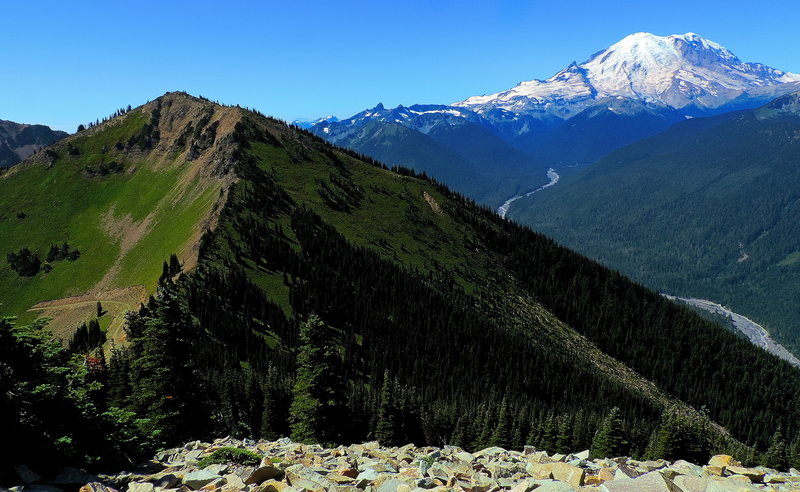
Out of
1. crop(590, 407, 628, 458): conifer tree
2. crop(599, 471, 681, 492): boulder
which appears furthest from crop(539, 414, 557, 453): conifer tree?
crop(599, 471, 681, 492): boulder

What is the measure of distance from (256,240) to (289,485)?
132m

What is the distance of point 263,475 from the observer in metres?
19.1

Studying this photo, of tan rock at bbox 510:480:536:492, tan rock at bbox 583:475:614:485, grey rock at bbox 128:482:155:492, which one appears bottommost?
grey rock at bbox 128:482:155:492

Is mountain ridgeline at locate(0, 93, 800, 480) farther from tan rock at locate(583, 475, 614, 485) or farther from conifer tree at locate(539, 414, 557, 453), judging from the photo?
tan rock at locate(583, 475, 614, 485)

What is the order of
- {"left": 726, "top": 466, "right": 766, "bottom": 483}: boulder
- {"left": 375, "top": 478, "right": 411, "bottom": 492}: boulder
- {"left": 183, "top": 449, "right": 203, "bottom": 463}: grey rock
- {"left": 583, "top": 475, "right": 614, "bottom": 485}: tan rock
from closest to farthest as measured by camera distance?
1. {"left": 375, "top": 478, "right": 411, "bottom": 492}: boulder
2. {"left": 583, "top": 475, "right": 614, "bottom": 485}: tan rock
3. {"left": 726, "top": 466, "right": 766, "bottom": 483}: boulder
4. {"left": 183, "top": 449, "right": 203, "bottom": 463}: grey rock

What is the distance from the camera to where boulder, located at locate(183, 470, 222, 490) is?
61.1 feet

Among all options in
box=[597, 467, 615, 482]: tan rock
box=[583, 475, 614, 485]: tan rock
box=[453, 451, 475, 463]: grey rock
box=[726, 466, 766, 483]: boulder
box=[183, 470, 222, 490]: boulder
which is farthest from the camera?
box=[453, 451, 475, 463]: grey rock

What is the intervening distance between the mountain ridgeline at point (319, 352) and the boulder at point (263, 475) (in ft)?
A: 28.5

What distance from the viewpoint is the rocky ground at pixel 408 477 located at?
1661cm

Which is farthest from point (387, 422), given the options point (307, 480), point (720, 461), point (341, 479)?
point (307, 480)

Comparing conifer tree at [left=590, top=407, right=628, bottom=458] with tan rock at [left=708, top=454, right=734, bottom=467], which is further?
conifer tree at [left=590, top=407, right=628, bottom=458]

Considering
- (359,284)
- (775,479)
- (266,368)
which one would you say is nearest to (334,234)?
(359,284)

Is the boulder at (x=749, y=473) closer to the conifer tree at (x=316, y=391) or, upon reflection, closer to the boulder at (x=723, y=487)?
the boulder at (x=723, y=487)

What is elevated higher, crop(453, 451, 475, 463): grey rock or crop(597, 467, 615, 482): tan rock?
crop(597, 467, 615, 482): tan rock
